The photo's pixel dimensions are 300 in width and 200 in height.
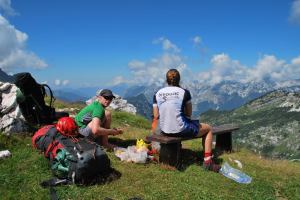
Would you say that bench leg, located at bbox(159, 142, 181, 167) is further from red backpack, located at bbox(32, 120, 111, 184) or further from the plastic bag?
red backpack, located at bbox(32, 120, 111, 184)

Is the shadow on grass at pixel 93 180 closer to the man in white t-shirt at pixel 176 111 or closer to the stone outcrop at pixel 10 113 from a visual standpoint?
the man in white t-shirt at pixel 176 111

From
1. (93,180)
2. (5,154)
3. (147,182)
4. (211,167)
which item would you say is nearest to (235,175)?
(211,167)

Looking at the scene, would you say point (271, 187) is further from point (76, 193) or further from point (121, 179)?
point (76, 193)

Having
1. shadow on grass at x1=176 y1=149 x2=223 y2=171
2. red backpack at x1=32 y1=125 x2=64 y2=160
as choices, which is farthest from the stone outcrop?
shadow on grass at x1=176 y1=149 x2=223 y2=171

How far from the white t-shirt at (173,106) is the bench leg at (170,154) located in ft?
1.70

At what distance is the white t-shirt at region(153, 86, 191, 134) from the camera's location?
12.2m

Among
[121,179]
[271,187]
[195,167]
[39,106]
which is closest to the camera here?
[121,179]

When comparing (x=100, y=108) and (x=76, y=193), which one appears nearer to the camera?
(x=76, y=193)

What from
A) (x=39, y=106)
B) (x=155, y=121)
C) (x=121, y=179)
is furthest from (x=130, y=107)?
(x=121, y=179)

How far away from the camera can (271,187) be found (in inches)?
465

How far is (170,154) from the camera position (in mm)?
12484

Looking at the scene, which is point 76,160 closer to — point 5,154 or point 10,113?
point 5,154

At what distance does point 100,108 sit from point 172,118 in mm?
2578

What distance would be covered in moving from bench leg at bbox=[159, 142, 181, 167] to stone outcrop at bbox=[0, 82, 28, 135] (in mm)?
5638
